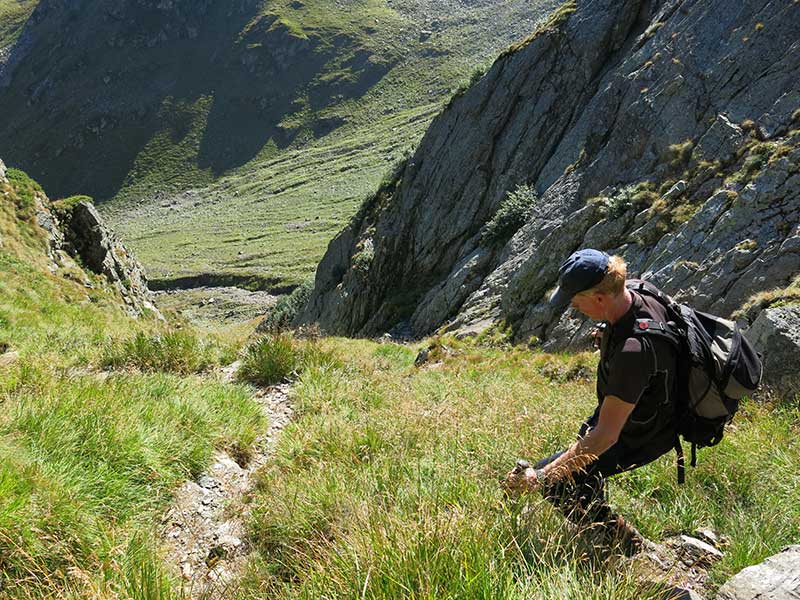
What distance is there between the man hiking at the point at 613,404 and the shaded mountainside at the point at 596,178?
10189 millimetres

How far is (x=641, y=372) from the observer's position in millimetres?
3449

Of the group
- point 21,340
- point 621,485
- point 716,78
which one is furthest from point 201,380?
point 716,78

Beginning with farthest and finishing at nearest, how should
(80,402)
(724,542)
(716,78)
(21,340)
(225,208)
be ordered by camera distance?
(225,208)
(716,78)
(21,340)
(80,402)
(724,542)

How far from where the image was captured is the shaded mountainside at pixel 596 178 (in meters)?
14.1

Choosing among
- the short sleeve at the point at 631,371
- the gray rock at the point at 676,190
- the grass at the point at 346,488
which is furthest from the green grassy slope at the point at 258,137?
the short sleeve at the point at 631,371

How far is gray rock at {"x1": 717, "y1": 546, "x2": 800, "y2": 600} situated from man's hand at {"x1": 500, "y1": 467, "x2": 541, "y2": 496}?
4.42ft

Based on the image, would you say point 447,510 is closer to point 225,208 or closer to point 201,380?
point 201,380

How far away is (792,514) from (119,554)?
18.2ft

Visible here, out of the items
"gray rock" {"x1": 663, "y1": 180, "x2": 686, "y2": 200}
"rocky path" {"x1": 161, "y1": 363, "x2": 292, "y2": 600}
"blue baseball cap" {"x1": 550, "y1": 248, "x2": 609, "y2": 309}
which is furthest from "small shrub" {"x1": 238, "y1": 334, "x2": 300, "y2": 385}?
"gray rock" {"x1": 663, "y1": 180, "x2": 686, "y2": 200}

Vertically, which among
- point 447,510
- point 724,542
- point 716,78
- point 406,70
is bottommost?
point 724,542

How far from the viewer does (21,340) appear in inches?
400

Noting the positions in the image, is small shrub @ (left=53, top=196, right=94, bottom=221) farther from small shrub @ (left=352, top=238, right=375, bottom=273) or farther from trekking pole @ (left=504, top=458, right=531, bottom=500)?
trekking pole @ (left=504, top=458, right=531, bottom=500)

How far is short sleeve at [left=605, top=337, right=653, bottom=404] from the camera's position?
11.3 ft

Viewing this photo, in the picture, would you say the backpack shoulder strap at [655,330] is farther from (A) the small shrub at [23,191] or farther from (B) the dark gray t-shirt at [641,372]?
(A) the small shrub at [23,191]
